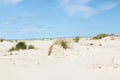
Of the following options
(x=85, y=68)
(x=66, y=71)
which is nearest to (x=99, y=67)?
(x=85, y=68)

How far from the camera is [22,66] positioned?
30.6 ft

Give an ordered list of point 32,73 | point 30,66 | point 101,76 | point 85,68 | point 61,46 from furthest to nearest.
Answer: point 61,46 → point 30,66 → point 85,68 → point 32,73 → point 101,76

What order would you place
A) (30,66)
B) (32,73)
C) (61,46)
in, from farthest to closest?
(61,46) → (30,66) → (32,73)

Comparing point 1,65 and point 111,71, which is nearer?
point 111,71

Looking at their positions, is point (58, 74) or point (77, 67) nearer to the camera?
point (58, 74)

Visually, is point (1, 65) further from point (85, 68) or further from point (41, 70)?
point (85, 68)

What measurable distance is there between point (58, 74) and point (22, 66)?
67.6 inches

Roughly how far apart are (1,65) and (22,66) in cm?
68

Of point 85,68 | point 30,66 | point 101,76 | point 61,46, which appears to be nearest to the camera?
point 101,76

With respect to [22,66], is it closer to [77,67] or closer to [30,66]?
[30,66]

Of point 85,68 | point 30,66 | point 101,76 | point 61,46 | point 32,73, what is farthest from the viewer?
point 61,46

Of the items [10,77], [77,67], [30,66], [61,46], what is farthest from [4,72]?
[61,46]

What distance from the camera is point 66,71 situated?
27.9 feet

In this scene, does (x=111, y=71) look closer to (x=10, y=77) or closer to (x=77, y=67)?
(x=77, y=67)
